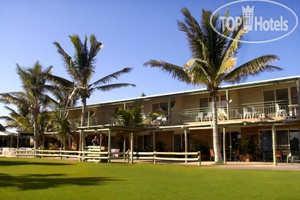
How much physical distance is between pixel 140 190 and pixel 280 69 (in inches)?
543

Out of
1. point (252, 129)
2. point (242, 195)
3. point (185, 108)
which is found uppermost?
point (185, 108)

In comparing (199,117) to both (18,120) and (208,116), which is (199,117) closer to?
(208,116)

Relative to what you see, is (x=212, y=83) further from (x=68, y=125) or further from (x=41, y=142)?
(x=41, y=142)

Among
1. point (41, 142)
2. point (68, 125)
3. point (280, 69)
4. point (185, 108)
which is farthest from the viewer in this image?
point (41, 142)

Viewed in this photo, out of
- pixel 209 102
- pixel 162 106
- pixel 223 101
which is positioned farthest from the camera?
pixel 162 106

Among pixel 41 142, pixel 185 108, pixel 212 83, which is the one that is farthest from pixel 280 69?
pixel 41 142

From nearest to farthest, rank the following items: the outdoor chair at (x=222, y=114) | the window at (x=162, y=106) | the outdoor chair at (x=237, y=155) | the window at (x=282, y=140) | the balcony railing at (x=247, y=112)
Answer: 1. the balcony railing at (x=247, y=112)
2. the window at (x=282, y=140)
3. the outdoor chair at (x=237, y=155)
4. the outdoor chair at (x=222, y=114)
5. the window at (x=162, y=106)

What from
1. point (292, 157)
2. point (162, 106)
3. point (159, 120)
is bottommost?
point (292, 157)

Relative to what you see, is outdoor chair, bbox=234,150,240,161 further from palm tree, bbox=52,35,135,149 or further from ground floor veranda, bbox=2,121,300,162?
palm tree, bbox=52,35,135,149

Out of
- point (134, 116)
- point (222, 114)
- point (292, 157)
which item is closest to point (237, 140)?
point (222, 114)

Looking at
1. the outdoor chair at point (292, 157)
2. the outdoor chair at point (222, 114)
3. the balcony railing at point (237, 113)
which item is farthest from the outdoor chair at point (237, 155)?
the outdoor chair at point (292, 157)

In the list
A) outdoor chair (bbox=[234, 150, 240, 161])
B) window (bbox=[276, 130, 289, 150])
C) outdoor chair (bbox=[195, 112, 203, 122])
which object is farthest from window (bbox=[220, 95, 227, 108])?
window (bbox=[276, 130, 289, 150])

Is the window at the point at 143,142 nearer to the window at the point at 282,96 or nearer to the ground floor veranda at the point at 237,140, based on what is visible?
the ground floor veranda at the point at 237,140

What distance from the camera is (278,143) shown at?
21812mm
